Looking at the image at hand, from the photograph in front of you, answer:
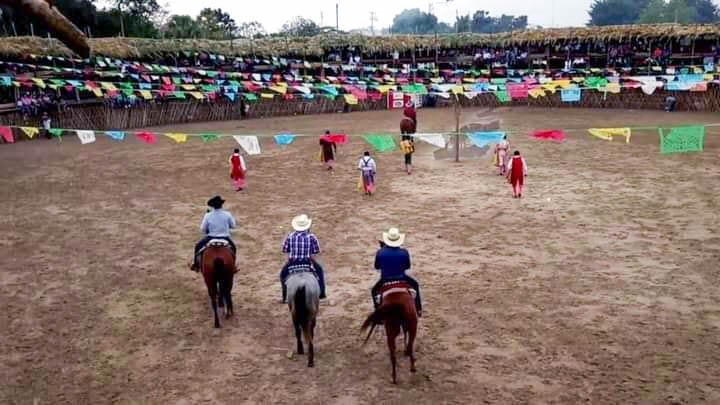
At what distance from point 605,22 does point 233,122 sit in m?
78.8

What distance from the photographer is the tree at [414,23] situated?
104438 millimetres

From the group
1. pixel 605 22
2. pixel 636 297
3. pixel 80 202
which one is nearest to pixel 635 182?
pixel 636 297

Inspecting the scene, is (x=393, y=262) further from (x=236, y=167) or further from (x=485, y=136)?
(x=236, y=167)

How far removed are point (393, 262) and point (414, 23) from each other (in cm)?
11999

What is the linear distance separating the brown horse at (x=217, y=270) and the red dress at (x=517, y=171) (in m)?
7.93

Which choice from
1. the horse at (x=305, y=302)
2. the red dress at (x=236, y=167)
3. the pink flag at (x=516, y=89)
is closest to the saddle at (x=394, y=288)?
the horse at (x=305, y=302)

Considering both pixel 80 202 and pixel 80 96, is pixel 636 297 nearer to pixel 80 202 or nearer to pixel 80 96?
pixel 80 202

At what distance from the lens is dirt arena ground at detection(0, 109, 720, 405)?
6762mm

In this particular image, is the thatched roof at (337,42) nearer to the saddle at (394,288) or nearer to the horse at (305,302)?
the horse at (305,302)

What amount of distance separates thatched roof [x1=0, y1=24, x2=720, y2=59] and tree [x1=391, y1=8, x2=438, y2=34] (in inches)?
1581

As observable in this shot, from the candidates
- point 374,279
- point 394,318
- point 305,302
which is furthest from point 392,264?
point 374,279

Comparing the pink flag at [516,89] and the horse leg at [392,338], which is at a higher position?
the pink flag at [516,89]

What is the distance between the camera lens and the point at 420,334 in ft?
25.9

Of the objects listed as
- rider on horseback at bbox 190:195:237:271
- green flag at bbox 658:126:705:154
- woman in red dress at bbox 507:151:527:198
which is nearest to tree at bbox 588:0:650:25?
green flag at bbox 658:126:705:154
